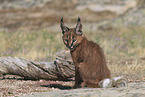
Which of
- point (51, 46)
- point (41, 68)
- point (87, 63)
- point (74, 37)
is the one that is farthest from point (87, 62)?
point (51, 46)

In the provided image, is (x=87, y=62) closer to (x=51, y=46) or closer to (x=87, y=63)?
(x=87, y=63)

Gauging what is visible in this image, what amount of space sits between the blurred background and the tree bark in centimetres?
148

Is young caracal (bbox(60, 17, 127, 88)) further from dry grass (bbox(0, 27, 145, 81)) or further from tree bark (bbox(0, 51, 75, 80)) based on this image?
dry grass (bbox(0, 27, 145, 81))

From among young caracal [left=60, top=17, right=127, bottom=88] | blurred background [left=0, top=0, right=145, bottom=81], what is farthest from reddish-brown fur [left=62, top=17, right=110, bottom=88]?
blurred background [left=0, top=0, right=145, bottom=81]

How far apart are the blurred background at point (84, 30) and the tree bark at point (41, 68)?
1.48 metres

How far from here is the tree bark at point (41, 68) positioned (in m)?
8.02

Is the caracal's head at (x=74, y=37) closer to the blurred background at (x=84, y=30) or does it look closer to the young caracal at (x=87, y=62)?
the young caracal at (x=87, y=62)

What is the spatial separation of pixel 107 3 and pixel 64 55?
39.4 m

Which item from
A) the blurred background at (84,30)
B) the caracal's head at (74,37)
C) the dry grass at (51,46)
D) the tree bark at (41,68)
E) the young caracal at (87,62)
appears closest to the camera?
the caracal's head at (74,37)

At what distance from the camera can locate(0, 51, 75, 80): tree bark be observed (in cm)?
802

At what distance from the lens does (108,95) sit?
206 inches

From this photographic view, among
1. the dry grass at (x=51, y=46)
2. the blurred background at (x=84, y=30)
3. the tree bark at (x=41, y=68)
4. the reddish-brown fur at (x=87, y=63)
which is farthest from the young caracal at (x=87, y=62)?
the dry grass at (x=51, y=46)

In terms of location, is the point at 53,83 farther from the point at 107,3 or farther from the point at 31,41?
the point at 107,3

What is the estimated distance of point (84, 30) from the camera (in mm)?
15969
